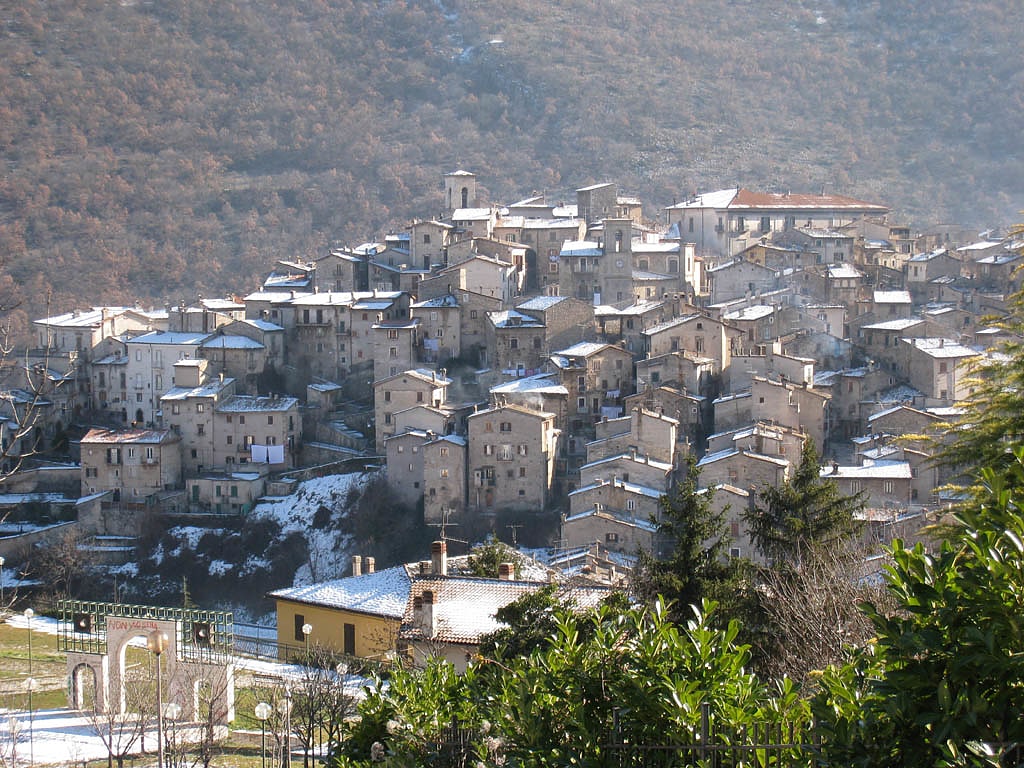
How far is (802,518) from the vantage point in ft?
83.0

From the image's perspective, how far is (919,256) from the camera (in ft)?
212

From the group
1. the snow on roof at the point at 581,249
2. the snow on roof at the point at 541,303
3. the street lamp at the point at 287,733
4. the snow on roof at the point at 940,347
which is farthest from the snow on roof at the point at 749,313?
the street lamp at the point at 287,733

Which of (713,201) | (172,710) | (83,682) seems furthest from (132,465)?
(713,201)

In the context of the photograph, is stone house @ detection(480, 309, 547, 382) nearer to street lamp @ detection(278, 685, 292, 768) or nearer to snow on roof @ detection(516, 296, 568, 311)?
snow on roof @ detection(516, 296, 568, 311)

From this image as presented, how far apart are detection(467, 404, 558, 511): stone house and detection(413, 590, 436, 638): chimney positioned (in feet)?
69.3

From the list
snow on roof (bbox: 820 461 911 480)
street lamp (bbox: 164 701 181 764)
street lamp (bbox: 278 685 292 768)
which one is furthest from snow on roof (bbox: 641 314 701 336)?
street lamp (bbox: 278 685 292 768)

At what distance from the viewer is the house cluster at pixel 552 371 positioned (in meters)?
45.1

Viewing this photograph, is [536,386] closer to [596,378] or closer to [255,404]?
[596,378]

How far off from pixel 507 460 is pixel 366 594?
55.4 ft

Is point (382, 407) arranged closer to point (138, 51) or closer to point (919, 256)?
point (919, 256)

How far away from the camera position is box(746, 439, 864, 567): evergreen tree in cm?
2469

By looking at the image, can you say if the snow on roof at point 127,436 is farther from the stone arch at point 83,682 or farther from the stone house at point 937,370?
the stone arch at point 83,682

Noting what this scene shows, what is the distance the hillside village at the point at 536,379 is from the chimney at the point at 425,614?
11102mm

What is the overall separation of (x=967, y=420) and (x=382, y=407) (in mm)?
37108
